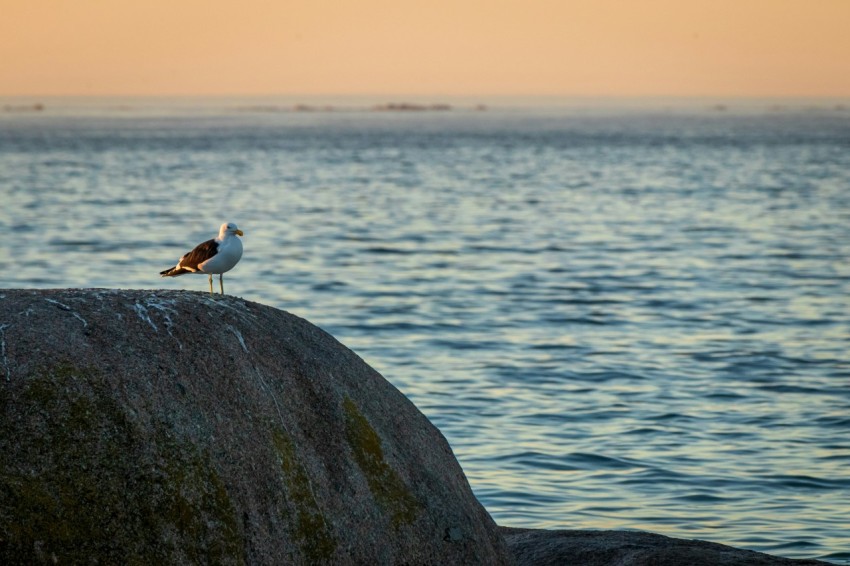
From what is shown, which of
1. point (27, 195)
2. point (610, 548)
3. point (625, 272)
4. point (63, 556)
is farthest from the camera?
point (27, 195)

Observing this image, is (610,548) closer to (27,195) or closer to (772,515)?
(772,515)

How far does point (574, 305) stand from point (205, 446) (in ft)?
66.8

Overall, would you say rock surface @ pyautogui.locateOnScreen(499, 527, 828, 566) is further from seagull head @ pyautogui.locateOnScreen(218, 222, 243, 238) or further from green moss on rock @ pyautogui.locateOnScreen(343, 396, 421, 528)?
seagull head @ pyautogui.locateOnScreen(218, 222, 243, 238)

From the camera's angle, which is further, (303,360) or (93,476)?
(303,360)

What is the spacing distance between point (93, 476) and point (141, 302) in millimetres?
1237

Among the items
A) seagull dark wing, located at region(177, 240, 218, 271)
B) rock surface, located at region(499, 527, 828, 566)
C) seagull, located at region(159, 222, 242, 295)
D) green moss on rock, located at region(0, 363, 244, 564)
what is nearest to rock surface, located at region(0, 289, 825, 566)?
green moss on rock, located at region(0, 363, 244, 564)

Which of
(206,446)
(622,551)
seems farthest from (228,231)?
(622,551)

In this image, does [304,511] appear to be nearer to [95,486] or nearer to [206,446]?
[206,446]

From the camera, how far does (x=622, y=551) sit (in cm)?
877

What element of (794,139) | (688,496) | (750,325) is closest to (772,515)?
(688,496)

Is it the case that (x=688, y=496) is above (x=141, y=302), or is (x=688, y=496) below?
below

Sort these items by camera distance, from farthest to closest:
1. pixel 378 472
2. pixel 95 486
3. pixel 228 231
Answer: pixel 228 231 → pixel 378 472 → pixel 95 486

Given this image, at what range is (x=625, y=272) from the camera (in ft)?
106

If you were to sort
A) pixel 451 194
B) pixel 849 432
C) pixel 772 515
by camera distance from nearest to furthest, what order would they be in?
pixel 772 515 < pixel 849 432 < pixel 451 194
